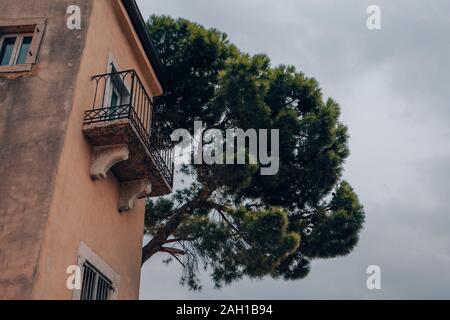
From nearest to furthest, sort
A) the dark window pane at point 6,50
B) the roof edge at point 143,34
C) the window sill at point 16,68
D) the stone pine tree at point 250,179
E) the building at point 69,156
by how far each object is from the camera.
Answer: the building at point 69,156
the window sill at point 16,68
the dark window pane at point 6,50
the roof edge at point 143,34
the stone pine tree at point 250,179

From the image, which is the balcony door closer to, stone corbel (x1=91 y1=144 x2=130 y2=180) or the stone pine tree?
stone corbel (x1=91 y1=144 x2=130 y2=180)

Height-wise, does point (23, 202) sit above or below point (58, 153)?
below

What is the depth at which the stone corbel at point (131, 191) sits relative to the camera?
11156 mm

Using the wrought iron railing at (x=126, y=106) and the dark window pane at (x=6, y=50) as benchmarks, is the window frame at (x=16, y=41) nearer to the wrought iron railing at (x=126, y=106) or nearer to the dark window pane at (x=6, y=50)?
the dark window pane at (x=6, y=50)

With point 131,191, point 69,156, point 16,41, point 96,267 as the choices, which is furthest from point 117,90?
point 96,267

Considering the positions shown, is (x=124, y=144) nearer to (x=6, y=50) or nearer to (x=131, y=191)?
(x=131, y=191)

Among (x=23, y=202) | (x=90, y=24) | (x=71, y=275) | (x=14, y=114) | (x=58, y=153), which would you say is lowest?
(x=71, y=275)

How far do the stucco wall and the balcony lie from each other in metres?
0.66

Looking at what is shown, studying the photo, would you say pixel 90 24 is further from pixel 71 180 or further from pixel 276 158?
pixel 276 158

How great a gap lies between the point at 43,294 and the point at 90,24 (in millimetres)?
4806

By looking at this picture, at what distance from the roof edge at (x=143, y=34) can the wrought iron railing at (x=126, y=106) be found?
119 centimetres

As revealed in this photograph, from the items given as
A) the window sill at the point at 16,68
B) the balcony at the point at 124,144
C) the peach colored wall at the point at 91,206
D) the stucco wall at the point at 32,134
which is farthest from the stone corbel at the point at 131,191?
the window sill at the point at 16,68
